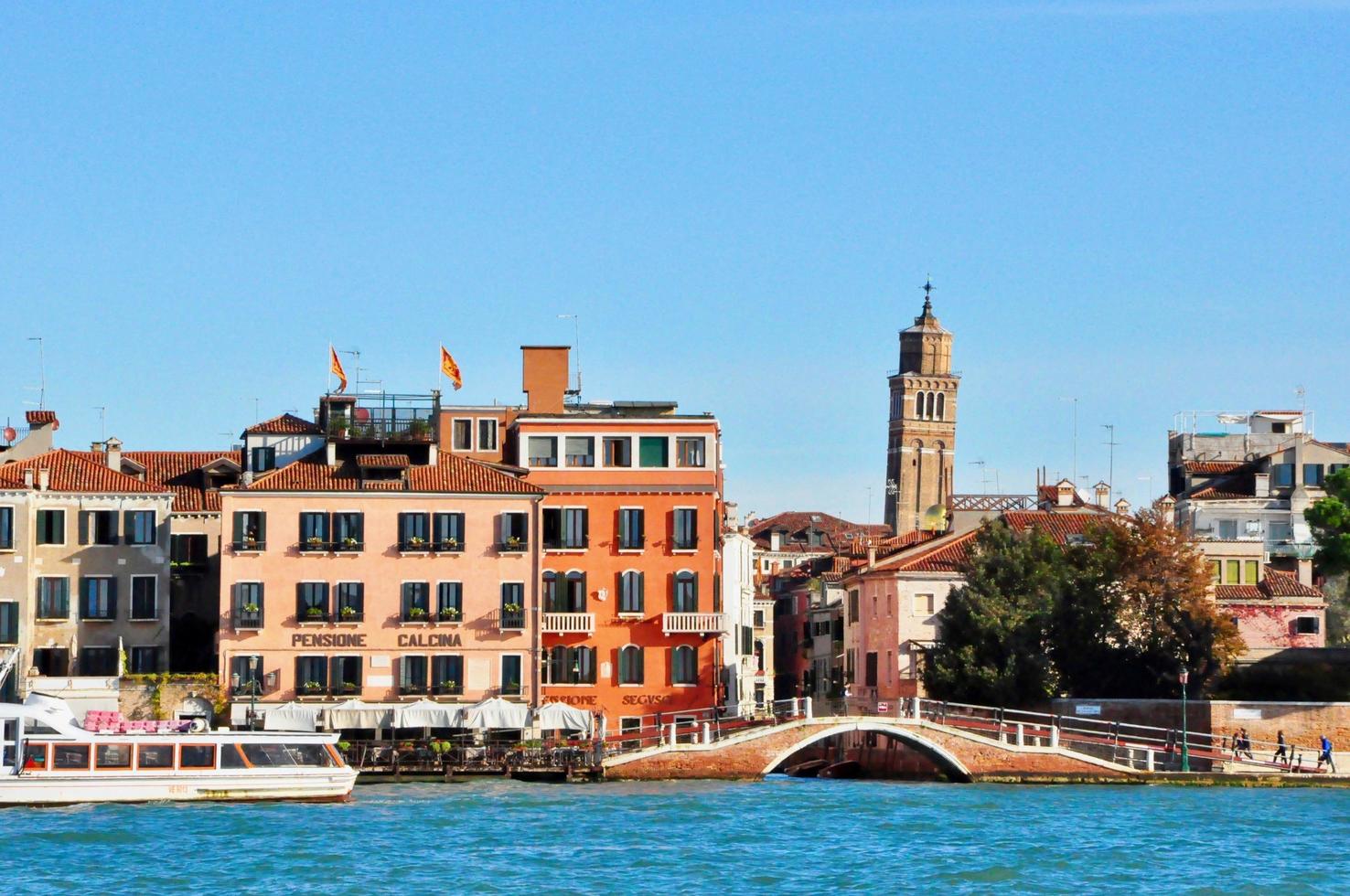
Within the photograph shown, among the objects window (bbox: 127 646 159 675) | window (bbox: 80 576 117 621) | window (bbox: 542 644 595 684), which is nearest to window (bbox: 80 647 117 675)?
window (bbox: 127 646 159 675)

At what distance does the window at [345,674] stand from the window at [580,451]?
9.61m

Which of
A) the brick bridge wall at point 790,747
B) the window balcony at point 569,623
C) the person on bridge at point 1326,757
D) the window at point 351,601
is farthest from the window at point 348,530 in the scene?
the person on bridge at point 1326,757

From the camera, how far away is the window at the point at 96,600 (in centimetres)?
7719

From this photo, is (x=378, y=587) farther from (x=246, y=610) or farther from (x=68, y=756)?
(x=68, y=756)

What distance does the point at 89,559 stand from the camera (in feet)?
254

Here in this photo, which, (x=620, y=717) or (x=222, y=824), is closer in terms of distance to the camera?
(x=222, y=824)

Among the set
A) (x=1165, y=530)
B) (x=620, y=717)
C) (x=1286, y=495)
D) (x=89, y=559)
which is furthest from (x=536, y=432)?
(x=1286, y=495)

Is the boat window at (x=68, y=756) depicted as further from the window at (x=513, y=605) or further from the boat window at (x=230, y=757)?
the window at (x=513, y=605)

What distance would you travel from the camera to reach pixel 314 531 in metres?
77.2

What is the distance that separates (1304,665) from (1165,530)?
21.4ft

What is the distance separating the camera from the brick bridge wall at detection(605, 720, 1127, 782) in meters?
72.0

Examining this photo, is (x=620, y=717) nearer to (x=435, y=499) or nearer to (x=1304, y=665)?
(x=435, y=499)

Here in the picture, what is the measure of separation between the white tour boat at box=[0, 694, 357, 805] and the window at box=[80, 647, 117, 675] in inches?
446

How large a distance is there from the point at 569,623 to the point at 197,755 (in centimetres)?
1788
